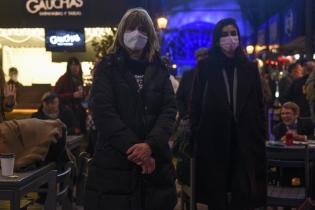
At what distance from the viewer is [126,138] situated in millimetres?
3234

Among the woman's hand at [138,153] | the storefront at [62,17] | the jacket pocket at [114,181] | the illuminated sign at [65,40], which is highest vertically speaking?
the storefront at [62,17]

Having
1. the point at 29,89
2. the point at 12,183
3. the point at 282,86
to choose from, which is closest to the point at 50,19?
the point at 29,89

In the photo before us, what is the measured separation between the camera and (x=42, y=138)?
13.3 ft

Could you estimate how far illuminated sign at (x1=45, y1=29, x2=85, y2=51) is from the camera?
1248 centimetres

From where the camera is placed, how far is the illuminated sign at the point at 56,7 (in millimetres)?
11891

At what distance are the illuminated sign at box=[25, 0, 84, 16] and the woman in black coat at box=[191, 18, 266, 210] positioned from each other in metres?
7.69

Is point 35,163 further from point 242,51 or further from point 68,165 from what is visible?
point 242,51

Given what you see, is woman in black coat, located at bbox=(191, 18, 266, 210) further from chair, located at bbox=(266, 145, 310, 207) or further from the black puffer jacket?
the black puffer jacket

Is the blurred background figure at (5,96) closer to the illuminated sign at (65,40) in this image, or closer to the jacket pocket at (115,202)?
the jacket pocket at (115,202)

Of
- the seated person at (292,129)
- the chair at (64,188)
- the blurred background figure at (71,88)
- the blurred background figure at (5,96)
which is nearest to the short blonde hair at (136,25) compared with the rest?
the chair at (64,188)

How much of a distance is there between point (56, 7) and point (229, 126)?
8.19 m

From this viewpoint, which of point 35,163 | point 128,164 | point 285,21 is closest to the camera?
point 128,164

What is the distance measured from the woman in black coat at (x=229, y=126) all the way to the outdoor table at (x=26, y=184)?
48.8 inches

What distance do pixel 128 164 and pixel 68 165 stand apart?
1197mm
